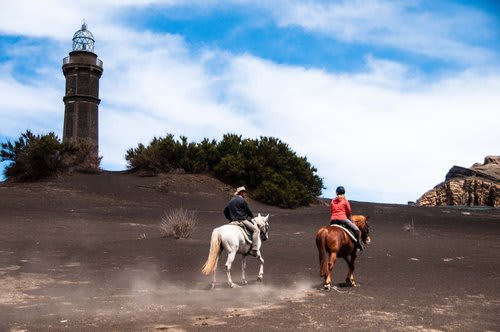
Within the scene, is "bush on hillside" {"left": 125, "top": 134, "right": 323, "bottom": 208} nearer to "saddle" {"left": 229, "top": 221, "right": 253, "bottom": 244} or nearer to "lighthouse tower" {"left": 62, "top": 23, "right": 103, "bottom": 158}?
"lighthouse tower" {"left": 62, "top": 23, "right": 103, "bottom": 158}

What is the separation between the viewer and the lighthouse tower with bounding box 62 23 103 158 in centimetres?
4862

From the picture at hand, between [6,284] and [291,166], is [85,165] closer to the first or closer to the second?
[291,166]

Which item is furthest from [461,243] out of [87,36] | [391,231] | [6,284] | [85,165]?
[87,36]

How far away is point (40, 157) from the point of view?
34.3 m

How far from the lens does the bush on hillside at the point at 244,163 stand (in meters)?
38.0

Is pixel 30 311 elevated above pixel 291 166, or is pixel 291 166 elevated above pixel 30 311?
pixel 291 166

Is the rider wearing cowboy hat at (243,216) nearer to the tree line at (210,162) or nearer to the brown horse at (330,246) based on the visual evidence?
the brown horse at (330,246)

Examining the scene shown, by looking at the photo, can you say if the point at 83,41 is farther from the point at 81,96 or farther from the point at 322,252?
the point at 322,252

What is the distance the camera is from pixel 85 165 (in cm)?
3844

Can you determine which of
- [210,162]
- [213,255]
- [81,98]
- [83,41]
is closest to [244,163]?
[210,162]

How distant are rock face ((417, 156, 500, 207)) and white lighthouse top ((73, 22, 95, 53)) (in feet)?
131

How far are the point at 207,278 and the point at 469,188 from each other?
149 feet

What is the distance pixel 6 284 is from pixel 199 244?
8455 mm

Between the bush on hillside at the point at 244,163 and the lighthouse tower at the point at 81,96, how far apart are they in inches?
379
